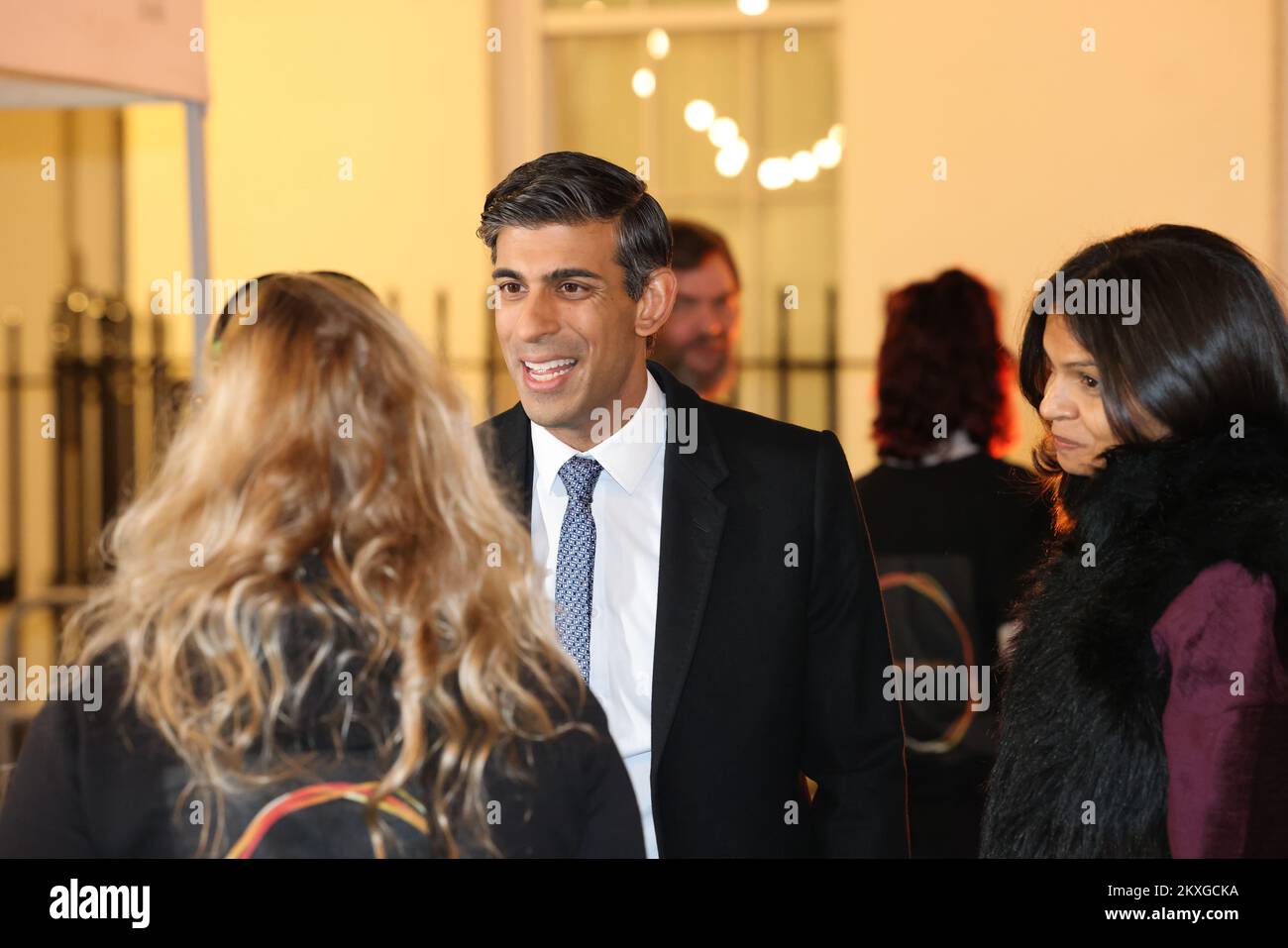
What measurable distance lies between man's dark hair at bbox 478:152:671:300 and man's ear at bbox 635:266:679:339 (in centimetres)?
1

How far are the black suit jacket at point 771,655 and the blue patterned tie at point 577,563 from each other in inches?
2.8

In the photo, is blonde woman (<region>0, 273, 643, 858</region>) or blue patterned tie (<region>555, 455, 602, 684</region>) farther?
blue patterned tie (<region>555, 455, 602, 684</region>)

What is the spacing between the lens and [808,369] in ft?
20.5

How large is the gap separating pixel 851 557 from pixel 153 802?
107 centimetres

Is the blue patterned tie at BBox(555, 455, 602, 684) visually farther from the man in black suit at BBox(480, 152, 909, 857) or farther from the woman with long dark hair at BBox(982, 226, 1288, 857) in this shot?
the woman with long dark hair at BBox(982, 226, 1288, 857)

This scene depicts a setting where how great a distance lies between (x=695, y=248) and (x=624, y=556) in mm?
1382

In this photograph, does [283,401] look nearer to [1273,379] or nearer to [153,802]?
[153,802]

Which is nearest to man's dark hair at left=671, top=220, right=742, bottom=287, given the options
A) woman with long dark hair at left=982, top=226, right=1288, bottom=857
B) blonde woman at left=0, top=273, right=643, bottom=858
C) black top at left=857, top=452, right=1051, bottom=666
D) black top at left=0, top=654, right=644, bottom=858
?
black top at left=857, top=452, right=1051, bottom=666

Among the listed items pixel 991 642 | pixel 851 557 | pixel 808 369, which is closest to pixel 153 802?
pixel 851 557

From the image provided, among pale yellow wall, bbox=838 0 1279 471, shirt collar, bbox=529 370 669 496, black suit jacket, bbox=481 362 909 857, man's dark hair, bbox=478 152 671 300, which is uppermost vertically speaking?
pale yellow wall, bbox=838 0 1279 471

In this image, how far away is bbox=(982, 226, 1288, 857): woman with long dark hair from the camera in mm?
1677

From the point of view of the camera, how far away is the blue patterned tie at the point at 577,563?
2.07 m

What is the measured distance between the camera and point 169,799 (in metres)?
1.36
